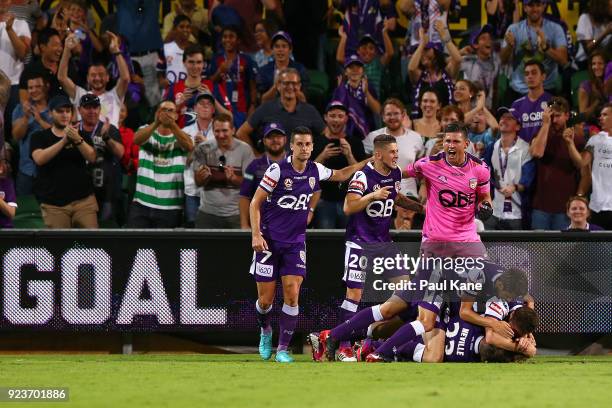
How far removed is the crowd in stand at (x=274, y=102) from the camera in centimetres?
1402

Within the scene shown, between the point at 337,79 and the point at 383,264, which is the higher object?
the point at 337,79

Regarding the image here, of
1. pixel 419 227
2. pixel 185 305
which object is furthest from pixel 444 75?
pixel 185 305

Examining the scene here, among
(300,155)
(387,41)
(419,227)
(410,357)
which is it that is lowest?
(410,357)

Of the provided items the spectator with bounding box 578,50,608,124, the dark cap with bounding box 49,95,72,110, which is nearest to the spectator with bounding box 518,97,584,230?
the spectator with bounding box 578,50,608,124

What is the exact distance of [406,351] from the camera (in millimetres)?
11820

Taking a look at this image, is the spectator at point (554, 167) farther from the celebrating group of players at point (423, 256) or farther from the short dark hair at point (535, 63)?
the celebrating group of players at point (423, 256)

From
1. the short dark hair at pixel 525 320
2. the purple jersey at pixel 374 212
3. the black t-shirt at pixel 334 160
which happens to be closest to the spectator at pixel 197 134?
the black t-shirt at pixel 334 160

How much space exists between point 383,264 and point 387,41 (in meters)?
5.07

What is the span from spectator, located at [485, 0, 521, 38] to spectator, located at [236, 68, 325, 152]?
12.0ft

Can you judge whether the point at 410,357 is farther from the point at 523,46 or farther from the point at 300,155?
the point at 523,46

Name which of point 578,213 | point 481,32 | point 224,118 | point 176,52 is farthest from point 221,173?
point 481,32

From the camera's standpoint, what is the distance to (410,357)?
11.8 metres

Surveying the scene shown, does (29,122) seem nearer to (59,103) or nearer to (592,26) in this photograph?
(59,103)

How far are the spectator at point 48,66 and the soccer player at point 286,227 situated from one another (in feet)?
15.7
